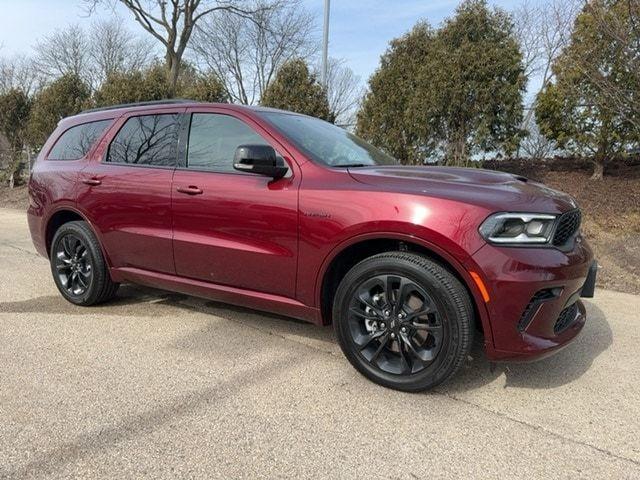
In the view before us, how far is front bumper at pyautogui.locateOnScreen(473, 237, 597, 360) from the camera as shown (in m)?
2.74

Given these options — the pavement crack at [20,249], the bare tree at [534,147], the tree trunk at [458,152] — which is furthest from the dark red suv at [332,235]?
the bare tree at [534,147]

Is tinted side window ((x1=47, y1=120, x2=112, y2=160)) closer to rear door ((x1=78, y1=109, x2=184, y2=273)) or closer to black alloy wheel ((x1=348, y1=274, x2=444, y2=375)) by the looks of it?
rear door ((x1=78, y1=109, x2=184, y2=273))

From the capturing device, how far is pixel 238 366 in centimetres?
344

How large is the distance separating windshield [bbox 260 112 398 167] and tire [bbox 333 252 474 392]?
2.94ft

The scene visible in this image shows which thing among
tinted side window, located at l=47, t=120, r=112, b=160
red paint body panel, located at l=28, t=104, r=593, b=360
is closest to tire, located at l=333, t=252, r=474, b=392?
red paint body panel, located at l=28, t=104, r=593, b=360

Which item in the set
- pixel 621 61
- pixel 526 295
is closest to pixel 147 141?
pixel 526 295

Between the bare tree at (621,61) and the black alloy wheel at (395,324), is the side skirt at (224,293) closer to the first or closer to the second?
the black alloy wheel at (395,324)

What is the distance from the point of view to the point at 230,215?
3.56 meters

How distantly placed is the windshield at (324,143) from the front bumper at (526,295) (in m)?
1.33

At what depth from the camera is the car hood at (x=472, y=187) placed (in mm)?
2848

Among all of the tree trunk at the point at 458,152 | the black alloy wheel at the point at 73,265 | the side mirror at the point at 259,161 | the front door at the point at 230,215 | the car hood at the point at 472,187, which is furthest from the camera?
the tree trunk at the point at 458,152

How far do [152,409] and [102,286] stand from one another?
6.64 feet

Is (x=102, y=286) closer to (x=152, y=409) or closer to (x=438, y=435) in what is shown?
(x=152, y=409)

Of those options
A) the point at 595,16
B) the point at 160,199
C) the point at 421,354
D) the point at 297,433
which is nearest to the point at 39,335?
the point at 160,199
